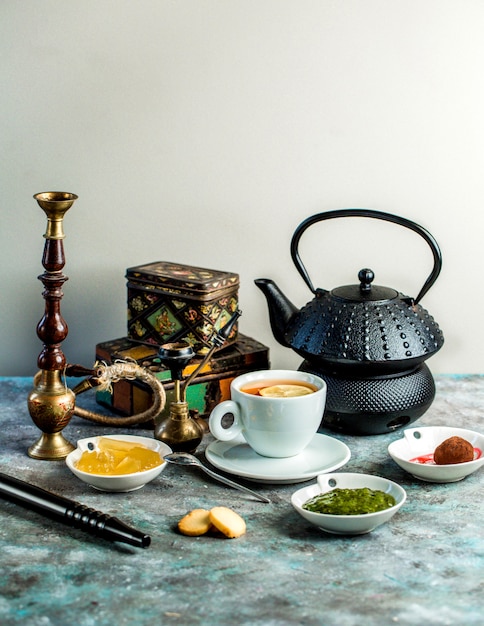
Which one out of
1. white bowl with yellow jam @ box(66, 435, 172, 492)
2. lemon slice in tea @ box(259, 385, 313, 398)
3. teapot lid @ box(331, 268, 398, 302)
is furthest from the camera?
teapot lid @ box(331, 268, 398, 302)

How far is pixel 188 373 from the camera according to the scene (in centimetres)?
125

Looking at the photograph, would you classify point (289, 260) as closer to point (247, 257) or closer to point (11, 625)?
point (247, 257)

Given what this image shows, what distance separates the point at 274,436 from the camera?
3.54 ft

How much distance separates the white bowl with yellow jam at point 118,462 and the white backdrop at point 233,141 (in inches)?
18.2

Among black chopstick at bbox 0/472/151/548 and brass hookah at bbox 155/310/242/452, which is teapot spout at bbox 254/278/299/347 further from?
black chopstick at bbox 0/472/151/548

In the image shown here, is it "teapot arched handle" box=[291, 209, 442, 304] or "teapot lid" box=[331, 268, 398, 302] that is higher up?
"teapot arched handle" box=[291, 209, 442, 304]

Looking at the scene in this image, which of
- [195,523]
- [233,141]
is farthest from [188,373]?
[233,141]

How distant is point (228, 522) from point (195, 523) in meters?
0.04

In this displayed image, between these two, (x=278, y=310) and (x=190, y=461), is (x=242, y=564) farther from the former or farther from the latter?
(x=278, y=310)

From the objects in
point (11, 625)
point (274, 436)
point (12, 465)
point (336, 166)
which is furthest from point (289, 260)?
point (11, 625)

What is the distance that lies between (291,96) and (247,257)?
0.29 meters

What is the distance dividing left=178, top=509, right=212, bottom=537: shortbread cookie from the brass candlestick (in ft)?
0.90

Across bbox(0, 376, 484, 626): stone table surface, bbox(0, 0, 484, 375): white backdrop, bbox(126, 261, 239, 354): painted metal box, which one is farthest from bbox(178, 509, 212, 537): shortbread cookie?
A: bbox(0, 0, 484, 375): white backdrop

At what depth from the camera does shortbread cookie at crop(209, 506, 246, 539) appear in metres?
0.91
